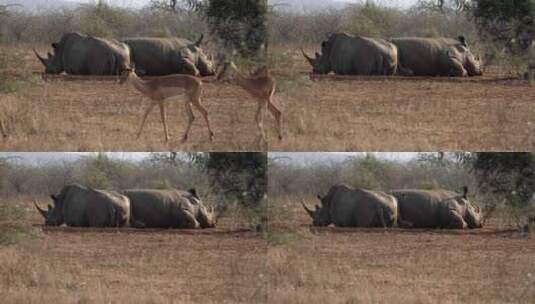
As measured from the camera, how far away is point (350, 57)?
1611 centimetres

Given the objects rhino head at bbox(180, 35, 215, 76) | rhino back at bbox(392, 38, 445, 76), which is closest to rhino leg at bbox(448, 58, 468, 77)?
rhino back at bbox(392, 38, 445, 76)

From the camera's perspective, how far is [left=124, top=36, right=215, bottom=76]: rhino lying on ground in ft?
50.2

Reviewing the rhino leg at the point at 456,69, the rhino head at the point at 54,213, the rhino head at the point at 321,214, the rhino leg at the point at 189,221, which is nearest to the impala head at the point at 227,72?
the rhino head at the point at 321,214

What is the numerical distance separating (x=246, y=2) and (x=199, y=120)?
201 cm

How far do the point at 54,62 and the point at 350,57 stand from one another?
4253mm

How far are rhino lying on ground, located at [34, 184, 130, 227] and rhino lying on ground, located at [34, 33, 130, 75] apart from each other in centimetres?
166

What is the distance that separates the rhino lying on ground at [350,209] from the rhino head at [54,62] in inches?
156

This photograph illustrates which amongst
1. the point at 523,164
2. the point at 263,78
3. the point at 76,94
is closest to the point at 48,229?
the point at 76,94

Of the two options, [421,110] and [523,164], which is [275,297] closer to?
[421,110]

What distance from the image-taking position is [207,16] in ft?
47.6

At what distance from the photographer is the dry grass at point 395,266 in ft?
39.1

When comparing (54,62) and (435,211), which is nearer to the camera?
(54,62)

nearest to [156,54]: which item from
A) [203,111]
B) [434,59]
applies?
[203,111]

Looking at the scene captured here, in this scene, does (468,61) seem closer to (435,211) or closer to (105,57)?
(435,211)
